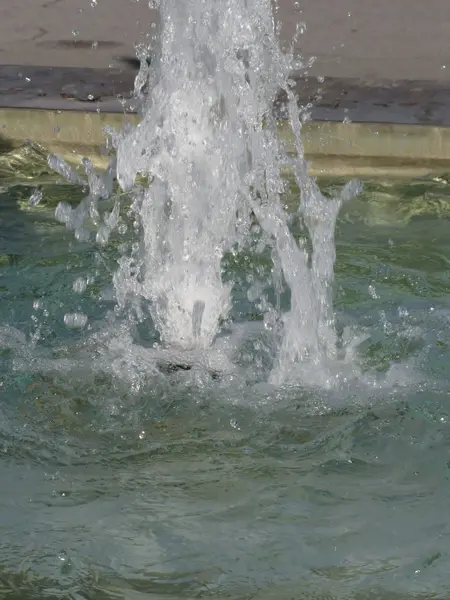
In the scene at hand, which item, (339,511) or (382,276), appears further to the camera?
(382,276)

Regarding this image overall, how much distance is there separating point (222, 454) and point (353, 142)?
2347mm

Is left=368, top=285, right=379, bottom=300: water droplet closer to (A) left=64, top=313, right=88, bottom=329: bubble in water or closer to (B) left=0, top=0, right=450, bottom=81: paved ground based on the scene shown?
(A) left=64, top=313, right=88, bottom=329: bubble in water

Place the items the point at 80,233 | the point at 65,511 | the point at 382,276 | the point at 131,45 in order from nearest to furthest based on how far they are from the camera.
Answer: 1. the point at 65,511
2. the point at 382,276
3. the point at 80,233
4. the point at 131,45

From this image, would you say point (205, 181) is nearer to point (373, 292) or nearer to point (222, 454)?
point (373, 292)

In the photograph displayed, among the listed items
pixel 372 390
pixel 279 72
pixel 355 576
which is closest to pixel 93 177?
pixel 279 72

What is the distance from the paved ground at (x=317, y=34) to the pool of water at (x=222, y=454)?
6.77ft


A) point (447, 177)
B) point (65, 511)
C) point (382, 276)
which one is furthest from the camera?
point (447, 177)

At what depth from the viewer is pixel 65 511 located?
9.71 ft

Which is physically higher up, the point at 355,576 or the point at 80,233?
the point at 80,233

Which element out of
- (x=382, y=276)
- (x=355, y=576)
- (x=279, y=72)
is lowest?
(x=355, y=576)

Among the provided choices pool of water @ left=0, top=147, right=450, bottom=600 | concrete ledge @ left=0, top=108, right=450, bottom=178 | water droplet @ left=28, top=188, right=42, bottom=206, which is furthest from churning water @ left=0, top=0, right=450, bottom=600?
concrete ledge @ left=0, top=108, right=450, bottom=178

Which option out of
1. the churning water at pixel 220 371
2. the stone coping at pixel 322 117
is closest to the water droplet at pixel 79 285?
the churning water at pixel 220 371

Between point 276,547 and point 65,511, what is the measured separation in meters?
0.54

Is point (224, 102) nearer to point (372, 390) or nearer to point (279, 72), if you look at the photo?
point (279, 72)
